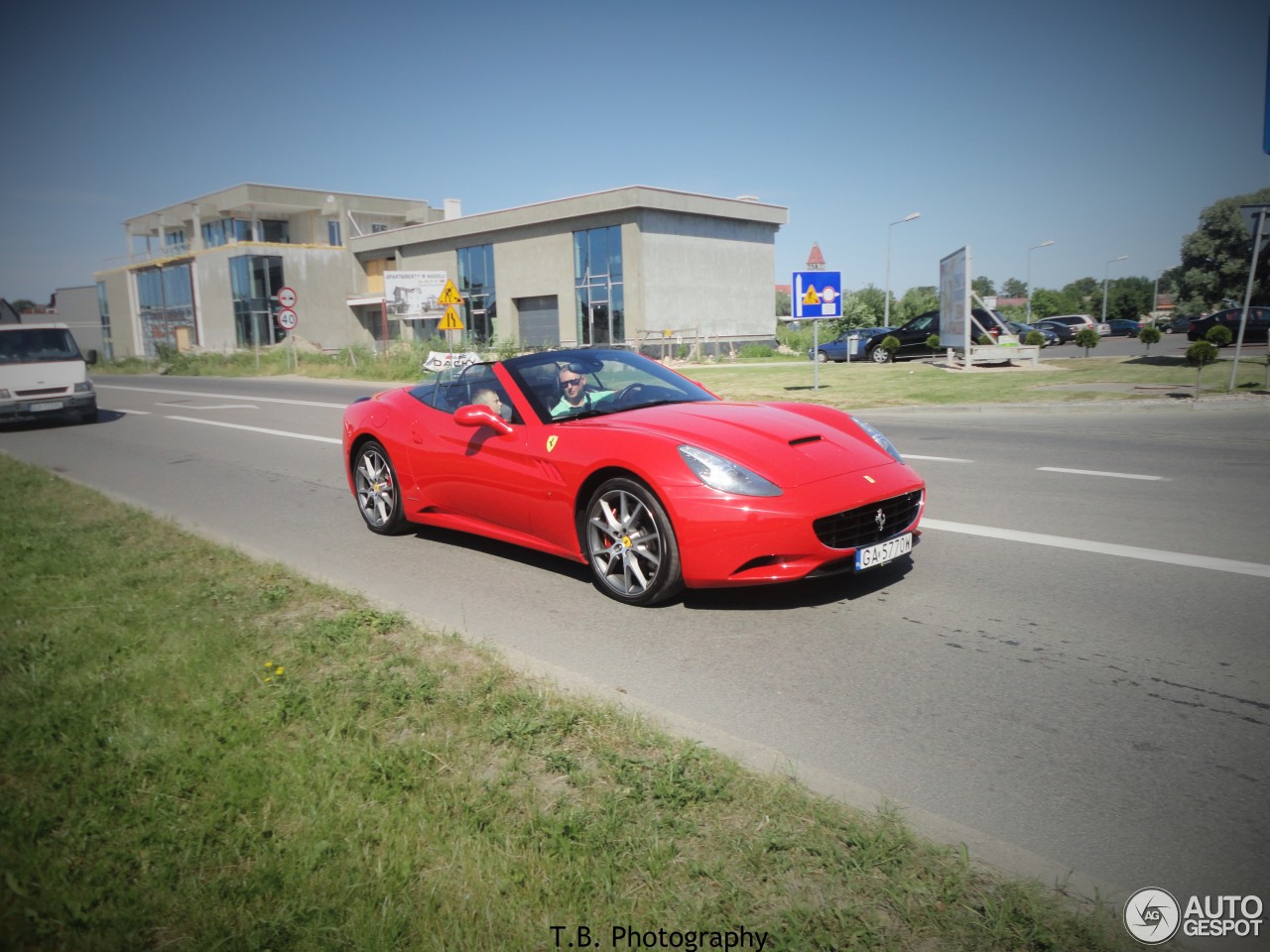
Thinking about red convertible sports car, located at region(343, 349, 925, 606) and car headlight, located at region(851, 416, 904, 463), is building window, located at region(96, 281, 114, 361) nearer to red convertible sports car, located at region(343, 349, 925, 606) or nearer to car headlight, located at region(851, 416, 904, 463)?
red convertible sports car, located at region(343, 349, 925, 606)

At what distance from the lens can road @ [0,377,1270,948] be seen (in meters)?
2.91

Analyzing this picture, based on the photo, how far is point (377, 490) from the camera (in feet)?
24.1

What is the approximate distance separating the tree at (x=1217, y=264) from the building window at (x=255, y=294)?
201ft

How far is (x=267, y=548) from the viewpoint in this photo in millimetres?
7016

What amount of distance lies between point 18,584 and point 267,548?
1698mm

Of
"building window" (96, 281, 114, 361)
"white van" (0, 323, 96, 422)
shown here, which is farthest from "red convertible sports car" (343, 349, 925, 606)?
"building window" (96, 281, 114, 361)

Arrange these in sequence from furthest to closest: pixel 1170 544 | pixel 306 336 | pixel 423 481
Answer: pixel 306 336, pixel 423 481, pixel 1170 544

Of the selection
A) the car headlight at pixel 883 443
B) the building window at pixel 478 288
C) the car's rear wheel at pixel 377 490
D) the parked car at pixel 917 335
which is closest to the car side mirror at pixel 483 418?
the car's rear wheel at pixel 377 490

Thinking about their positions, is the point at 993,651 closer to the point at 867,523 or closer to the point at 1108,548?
the point at 867,523

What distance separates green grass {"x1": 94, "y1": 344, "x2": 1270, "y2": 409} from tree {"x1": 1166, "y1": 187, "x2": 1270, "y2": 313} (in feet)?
129

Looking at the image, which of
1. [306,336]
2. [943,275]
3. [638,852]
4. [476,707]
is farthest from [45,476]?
[306,336]

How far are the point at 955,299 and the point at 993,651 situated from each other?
22497mm

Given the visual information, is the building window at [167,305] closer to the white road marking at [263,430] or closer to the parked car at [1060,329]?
the white road marking at [263,430]

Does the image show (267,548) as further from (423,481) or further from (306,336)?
(306,336)
